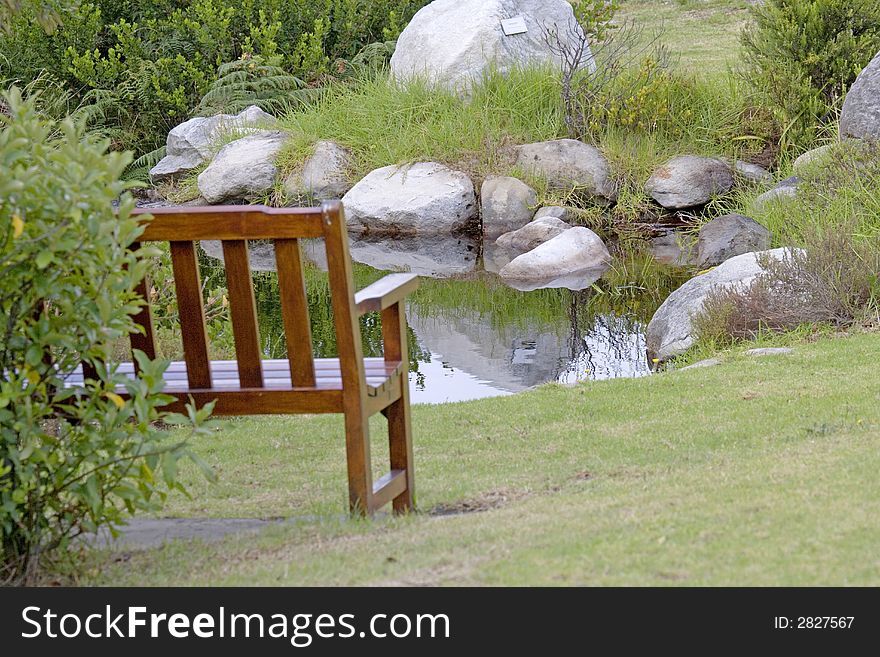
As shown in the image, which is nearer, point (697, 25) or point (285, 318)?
point (285, 318)

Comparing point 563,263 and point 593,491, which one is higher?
point 593,491

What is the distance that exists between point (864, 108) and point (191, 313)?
865 centimetres

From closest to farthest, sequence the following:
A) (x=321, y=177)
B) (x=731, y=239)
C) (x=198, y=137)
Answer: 1. (x=731, y=239)
2. (x=321, y=177)
3. (x=198, y=137)

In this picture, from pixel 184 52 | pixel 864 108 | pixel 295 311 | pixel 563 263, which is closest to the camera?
pixel 295 311

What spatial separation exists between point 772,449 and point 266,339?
18.2ft

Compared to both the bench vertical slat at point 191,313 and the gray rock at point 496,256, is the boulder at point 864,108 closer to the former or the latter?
the gray rock at point 496,256

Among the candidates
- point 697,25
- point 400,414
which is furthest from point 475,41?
point 400,414

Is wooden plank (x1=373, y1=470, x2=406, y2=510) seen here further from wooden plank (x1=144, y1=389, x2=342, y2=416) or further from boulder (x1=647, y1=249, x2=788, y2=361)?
boulder (x1=647, y1=249, x2=788, y2=361)

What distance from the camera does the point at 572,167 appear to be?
46.0ft

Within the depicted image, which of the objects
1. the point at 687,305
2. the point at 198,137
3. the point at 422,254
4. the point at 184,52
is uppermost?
the point at 184,52

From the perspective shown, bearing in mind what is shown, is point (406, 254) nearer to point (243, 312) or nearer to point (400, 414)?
point (400, 414)

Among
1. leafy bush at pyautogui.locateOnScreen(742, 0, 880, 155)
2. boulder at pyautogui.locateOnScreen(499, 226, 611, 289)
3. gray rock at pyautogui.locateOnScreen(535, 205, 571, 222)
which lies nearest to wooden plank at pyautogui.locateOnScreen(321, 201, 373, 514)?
boulder at pyautogui.locateOnScreen(499, 226, 611, 289)

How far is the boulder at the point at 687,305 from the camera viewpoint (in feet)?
26.9

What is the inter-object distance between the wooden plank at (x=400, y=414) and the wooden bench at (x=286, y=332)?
0.04 m
